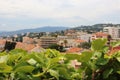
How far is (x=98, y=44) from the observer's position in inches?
86.0

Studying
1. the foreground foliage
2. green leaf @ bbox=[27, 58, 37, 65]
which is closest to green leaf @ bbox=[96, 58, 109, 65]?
the foreground foliage

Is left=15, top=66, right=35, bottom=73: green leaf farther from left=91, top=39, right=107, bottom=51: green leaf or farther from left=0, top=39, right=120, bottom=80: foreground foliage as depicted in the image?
left=91, top=39, right=107, bottom=51: green leaf

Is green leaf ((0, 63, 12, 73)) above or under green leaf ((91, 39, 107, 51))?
under

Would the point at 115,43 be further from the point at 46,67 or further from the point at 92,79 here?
the point at 46,67

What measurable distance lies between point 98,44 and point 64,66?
252mm

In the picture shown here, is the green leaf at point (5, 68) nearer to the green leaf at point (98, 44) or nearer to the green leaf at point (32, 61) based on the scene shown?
the green leaf at point (32, 61)

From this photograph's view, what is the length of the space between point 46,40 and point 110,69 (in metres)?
122

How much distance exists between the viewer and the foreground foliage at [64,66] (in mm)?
2012

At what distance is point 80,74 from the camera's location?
7.08ft

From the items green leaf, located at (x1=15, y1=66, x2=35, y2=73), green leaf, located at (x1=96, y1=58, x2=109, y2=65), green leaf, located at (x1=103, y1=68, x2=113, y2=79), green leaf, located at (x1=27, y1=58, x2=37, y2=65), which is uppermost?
green leaf, located at (x1=27, y1=58, x2=37, y2=65)

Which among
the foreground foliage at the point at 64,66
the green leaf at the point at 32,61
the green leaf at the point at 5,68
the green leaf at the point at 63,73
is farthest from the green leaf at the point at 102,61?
the green leaf at the point at 5,68

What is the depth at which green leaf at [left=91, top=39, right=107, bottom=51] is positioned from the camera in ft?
7.12

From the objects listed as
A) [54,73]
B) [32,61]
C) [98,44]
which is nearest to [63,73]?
[54,73]

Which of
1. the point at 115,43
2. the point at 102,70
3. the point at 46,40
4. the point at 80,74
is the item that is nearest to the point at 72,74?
the point at 80,74
